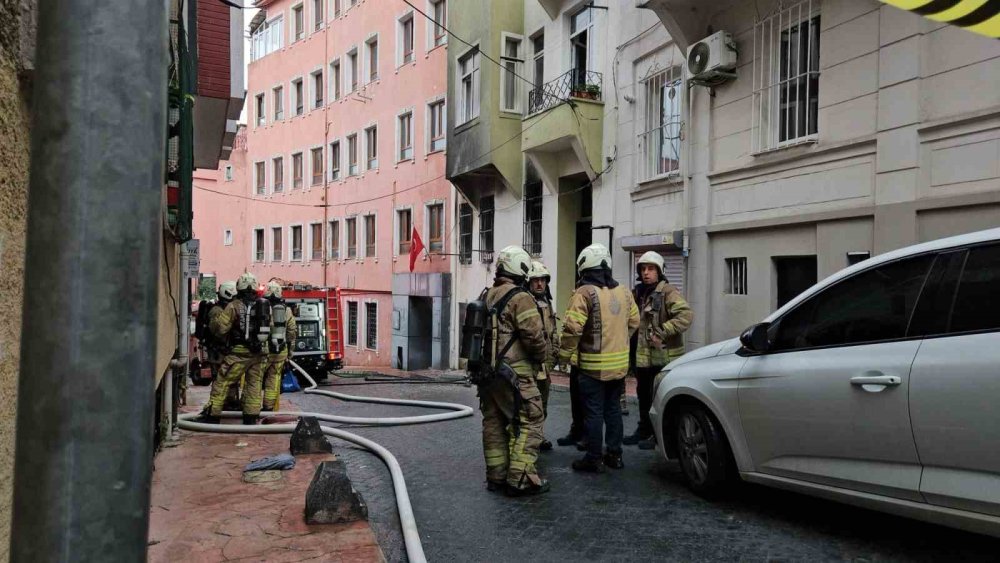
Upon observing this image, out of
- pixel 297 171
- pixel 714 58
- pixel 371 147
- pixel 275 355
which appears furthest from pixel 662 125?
pixel 297 171

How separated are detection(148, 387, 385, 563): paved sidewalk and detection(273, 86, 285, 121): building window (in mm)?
28936

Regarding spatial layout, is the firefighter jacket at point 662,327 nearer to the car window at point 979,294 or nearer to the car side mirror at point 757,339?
the car side mirror at point 757,339

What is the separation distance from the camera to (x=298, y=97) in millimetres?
32594

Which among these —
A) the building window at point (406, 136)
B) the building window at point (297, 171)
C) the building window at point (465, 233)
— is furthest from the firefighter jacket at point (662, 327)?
the building window at point (297, 171)

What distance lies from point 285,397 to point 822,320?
10.8 meters

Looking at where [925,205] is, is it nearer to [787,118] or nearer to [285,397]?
[787,118]

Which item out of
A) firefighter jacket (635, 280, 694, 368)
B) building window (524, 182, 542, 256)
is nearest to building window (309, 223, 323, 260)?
building window (524, 182, 542, 256)

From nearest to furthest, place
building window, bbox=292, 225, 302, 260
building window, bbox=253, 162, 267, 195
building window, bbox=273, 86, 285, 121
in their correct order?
building window, bbox=292, 225, 302, 260 → building window, bbox=273, 86, 285, 121 → building window, bbox=253, 162, 267, 195

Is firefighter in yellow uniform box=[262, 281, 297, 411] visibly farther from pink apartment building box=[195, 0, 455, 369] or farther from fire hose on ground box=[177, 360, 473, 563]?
pink apartment building box=[195, 0, 455, 369]

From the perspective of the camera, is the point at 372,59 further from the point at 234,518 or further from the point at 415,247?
the point at 234,518

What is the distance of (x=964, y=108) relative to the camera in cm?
766

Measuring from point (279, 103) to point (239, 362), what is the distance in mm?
28004

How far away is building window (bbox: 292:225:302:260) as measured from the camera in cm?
3238

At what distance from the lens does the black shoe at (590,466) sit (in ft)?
19.4
